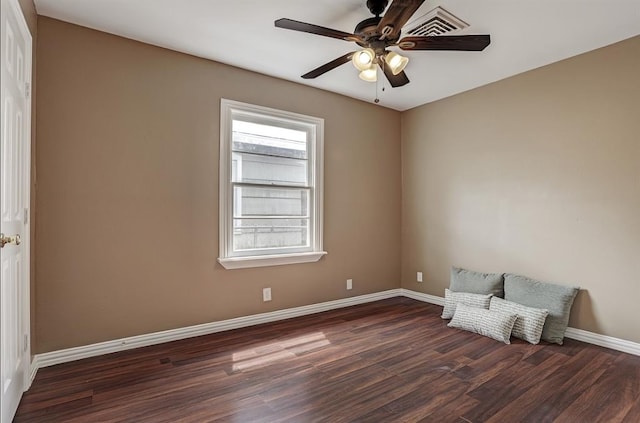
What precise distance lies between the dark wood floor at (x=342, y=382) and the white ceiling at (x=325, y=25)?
98.9 inches

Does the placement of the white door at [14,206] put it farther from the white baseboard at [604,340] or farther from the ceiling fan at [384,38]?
the white baseboard at [604,340]

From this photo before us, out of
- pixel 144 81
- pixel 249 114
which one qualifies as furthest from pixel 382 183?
pixel 144 81

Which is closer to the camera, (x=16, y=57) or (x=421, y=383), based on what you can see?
(x=16, y=57)

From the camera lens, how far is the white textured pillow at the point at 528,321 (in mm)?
2920

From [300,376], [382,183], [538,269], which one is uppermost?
[382,183]

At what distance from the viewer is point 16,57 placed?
190 cm

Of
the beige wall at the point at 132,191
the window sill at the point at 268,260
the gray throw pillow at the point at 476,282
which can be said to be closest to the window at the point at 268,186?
the window sill at the point at 268,260

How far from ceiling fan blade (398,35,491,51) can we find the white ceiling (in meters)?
0.32

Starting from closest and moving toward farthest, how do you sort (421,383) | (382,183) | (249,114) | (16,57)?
(16,57) < (421,383) < (249,114) < (382,183)

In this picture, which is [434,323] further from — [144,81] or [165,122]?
[144,81]

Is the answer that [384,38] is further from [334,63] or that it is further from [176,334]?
[176,334]

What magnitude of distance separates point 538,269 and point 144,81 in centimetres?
397

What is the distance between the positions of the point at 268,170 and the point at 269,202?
33cm

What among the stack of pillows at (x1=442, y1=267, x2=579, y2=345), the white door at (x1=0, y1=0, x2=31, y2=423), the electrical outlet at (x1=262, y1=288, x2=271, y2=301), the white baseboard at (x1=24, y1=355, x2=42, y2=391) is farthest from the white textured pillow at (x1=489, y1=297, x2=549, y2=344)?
the white baseboard at (x1=24, y1=355, x2=42, y2=391)
